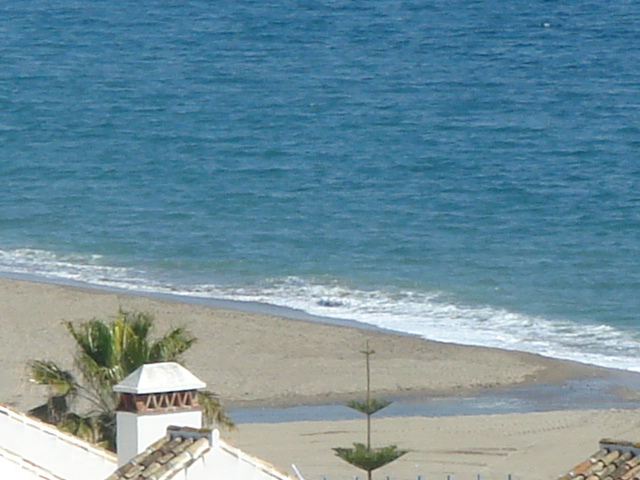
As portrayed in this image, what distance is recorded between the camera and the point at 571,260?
44406 millimetres

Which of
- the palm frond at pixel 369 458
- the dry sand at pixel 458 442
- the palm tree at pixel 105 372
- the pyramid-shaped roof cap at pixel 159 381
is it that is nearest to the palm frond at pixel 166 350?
the palm tree at pixel 105 372

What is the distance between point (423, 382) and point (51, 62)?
55.1 m

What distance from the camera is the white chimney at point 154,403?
35.1 ft

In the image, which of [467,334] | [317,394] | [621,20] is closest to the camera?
[317,394]

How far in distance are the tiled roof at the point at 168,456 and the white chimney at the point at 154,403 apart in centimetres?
25

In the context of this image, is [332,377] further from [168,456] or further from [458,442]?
[168,456]

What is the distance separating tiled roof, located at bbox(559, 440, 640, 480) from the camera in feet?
30.7

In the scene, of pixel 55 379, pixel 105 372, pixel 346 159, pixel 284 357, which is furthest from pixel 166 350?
pixel 346 159

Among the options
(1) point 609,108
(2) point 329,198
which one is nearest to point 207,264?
(2) point 329,198

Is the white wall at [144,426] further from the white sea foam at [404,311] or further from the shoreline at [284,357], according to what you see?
the white sea foam at [404,311]

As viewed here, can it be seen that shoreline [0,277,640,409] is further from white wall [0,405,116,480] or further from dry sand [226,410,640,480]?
white wall [0,405,116,480]

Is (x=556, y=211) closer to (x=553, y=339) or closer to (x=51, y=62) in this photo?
(x=553, y=339)

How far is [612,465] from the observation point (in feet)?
31.1

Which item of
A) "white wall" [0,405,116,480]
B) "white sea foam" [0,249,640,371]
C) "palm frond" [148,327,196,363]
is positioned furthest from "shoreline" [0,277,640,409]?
"white wall" [0,405,116,480]
